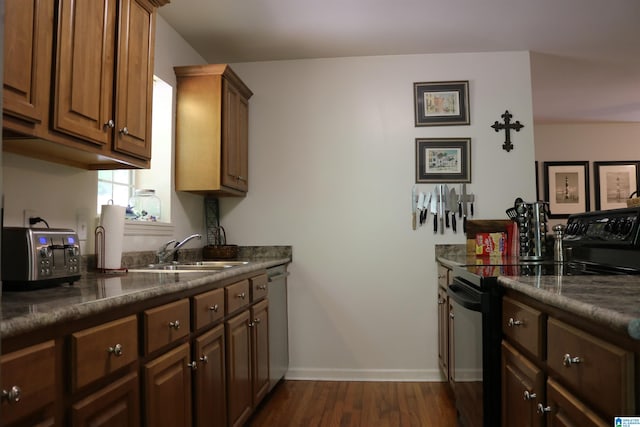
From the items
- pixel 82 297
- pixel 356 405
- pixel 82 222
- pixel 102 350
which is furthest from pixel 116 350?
pixel 356 405

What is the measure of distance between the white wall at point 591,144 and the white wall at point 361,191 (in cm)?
268

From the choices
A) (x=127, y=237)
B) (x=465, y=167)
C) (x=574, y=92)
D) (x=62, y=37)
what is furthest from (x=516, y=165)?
(x=62, y=37)

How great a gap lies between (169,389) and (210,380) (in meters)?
0.42

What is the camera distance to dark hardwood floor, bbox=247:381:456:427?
2.81 metres

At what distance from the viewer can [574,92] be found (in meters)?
4.70

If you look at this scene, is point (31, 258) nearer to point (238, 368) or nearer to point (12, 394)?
point (12, 394)

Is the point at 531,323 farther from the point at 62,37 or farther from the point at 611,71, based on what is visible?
the point at 611,71

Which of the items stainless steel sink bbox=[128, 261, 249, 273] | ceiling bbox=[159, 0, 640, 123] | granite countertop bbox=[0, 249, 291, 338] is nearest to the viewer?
granite countertop bbox=[0, 249, 291, 338]

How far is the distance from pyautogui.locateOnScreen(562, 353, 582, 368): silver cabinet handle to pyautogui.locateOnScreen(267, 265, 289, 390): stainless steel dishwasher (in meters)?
2.15

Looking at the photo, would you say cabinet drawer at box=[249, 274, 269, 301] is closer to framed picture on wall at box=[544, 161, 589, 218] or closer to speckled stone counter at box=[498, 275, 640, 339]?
speckled stone counter at box=[498, 275, 640, 339]

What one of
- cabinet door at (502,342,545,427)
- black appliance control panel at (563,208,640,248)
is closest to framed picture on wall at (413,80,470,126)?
black appliance control panel at (563,208,640,248)

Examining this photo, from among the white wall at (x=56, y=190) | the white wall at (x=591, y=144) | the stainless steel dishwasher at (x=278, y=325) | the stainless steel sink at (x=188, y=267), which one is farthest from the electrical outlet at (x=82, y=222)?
the white wall at (x=591, y=144)

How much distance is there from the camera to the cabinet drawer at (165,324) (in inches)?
60.6

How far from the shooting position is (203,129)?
10.6 feet
